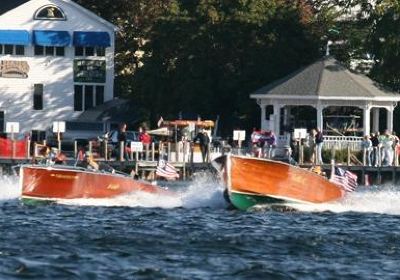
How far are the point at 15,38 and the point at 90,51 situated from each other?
4.45 meters

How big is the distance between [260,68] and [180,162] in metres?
13.5

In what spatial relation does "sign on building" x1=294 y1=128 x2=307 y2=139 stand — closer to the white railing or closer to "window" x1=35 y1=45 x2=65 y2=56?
the white railing

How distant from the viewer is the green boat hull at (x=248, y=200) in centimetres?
4191

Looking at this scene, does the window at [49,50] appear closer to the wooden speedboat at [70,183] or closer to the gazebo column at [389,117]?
the gazebo column at [389,117]

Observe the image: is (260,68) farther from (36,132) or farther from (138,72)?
(36,132)

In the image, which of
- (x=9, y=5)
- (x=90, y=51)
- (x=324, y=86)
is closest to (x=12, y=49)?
(x=9, y=5)

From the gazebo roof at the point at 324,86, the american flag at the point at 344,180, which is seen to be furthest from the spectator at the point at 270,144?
the american flag at the point at 344,180

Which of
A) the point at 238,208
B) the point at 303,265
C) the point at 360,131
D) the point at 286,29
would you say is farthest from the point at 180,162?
the point at 303,265

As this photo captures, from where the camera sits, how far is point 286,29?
75.6m

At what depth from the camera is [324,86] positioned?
70812mm

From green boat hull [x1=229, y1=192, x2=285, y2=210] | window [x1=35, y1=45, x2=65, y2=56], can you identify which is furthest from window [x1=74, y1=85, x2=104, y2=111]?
green boat hull [x1=229, y1=192, x2=285, y2=210]

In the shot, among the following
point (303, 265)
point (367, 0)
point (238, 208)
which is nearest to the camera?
point (303, 265)

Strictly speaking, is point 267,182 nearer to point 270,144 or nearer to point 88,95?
point 270,144

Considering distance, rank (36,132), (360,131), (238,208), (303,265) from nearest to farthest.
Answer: (303,265)
(238,208)
(360,131)
(36,132)
